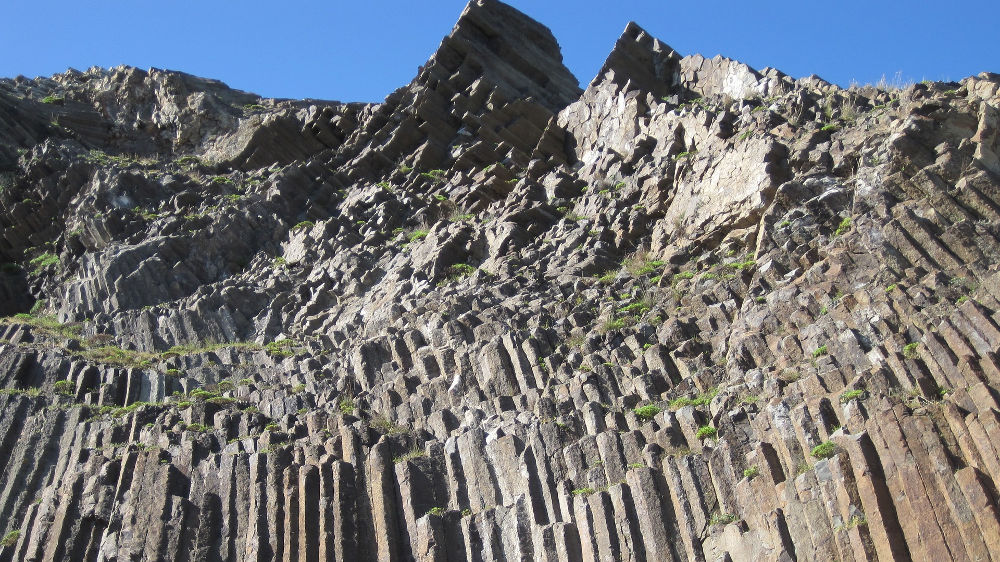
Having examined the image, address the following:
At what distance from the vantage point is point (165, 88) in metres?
55.4

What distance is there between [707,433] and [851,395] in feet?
10.3

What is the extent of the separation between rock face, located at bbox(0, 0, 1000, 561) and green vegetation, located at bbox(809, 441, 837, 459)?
0.06m

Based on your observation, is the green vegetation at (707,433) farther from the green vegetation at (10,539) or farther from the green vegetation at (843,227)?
the green vegetation at (10,539)

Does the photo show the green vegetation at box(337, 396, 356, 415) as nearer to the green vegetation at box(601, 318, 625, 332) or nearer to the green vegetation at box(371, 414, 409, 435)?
the green vegetation at box(371, 414, 409, 435)

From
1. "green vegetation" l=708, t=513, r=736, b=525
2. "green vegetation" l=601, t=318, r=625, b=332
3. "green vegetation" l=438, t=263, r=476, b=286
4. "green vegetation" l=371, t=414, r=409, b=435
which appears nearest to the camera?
"green vegetation" l=708, t=513, r=736, b=525

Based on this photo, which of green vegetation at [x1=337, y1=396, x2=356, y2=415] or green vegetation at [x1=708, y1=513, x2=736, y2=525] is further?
green vegetation at [x1=337, y1=396, x2=356, y2=415]

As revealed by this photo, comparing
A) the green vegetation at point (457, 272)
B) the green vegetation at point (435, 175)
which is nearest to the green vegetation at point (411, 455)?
the green vegetation at point (457, 272)

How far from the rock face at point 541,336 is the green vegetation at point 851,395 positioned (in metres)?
0.07

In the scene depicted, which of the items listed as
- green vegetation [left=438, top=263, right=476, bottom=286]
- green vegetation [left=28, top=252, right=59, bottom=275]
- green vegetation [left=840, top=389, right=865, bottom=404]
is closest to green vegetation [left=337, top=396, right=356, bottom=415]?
green vegetation [left=438, top=263, right=476, bottom=286]

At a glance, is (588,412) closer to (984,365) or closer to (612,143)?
(984,365)

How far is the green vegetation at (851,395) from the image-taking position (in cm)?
1744

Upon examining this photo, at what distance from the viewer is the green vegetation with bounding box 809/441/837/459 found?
17.1 m

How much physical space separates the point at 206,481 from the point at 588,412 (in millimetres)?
9525

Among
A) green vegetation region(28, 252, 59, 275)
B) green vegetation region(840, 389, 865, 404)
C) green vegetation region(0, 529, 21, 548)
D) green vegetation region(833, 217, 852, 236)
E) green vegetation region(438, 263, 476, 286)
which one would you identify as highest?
green vegetation region(28, 252, 59, 275)
